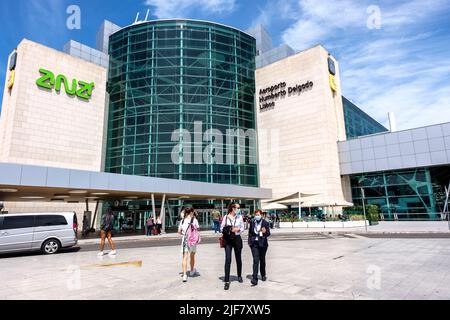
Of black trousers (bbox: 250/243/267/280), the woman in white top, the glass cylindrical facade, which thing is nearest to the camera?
black trousers (bbox: 250/243/267/280)

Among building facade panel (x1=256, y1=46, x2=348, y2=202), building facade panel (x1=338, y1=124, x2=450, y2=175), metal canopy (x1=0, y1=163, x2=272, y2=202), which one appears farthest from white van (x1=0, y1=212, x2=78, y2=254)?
building facade panel (x1=338, y1=124, x2=450, y2=175)

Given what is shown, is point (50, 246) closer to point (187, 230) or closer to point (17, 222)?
point (17, 222)

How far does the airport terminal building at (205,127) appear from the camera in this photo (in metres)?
34.3

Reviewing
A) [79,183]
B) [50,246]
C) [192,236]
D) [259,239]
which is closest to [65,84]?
[79,183]

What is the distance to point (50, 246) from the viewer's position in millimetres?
13281

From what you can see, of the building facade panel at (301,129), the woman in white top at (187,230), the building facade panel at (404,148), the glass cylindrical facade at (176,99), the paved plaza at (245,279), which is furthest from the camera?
the glass cylindrical facade at (176,99)

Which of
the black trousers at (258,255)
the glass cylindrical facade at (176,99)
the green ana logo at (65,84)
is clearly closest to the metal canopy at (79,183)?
the glass cylindrical facade at (176,99)

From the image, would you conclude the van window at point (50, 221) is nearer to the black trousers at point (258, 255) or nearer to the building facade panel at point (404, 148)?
the black trousers at point (258, 255)

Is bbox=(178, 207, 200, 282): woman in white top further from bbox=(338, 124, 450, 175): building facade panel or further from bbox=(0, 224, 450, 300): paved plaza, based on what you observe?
bbox=(338, 124, 450, 175): building facade panel

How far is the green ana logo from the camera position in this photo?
35.2 metres

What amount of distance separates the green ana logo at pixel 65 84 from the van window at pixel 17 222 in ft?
89.6

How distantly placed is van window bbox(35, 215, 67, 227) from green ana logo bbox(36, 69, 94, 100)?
2725 centimetres
